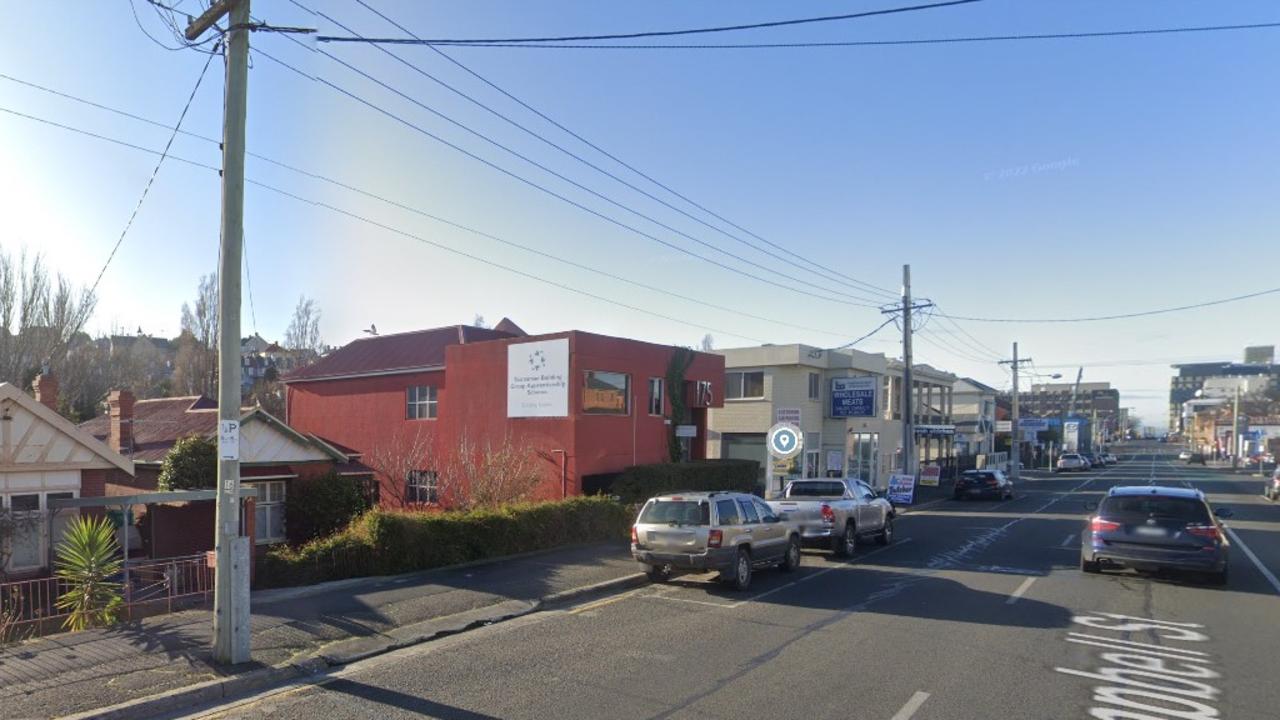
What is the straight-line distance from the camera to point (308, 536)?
22.3 m

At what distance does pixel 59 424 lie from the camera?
54.5 ft

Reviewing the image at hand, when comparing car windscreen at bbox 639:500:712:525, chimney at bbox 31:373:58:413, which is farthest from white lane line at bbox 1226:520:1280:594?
chimney at bbox 31:373:58:413

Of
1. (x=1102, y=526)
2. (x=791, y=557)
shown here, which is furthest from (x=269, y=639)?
(x=1102, y=526)

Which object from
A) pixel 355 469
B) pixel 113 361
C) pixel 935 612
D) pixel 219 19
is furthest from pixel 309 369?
pixel 935 612

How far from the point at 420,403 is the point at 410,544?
16.5 metres

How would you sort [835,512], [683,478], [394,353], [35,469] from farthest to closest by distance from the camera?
[394,353]
[683,478]
[835,512]
[35,469]

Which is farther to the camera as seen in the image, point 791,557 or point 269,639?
point 791,557

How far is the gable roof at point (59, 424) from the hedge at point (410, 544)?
17.6 ft

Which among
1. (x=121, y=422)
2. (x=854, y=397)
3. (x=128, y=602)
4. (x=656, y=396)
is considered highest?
(x=656, y=396)

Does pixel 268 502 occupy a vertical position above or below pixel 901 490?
above

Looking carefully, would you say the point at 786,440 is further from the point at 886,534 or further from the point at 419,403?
the point at 419,403

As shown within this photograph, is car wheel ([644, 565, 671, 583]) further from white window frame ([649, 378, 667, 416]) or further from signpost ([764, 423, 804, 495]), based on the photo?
white window frame ([649, 378, 667, 416])

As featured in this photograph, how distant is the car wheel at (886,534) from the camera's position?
766 inches

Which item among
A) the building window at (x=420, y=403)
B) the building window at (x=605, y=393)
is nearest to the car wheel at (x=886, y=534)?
the building window at (x=605, y=393)
